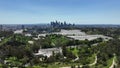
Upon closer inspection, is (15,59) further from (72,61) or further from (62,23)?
(62,23)

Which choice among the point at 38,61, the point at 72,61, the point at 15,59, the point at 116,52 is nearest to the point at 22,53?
the point at 15,59

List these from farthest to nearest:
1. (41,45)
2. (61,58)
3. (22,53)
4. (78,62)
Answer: (41,45) → (22,53) → (61,58) → (78,62)

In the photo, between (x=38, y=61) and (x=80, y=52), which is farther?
(x=80, y=52)

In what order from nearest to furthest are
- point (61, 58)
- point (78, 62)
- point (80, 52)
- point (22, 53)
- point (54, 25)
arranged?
point (78, 62), point (61, 58), point (22, 53), point (80, 52), point (54, 25)

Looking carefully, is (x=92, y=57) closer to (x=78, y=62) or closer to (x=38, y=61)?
(x=78, y=62)

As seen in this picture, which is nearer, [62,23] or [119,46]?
[119,46]

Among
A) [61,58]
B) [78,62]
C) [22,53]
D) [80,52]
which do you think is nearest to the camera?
[78,62]

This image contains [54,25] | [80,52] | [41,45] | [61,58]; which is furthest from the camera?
[54,25]

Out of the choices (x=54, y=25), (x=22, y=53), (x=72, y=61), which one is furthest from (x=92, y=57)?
(x=54, y=25)
